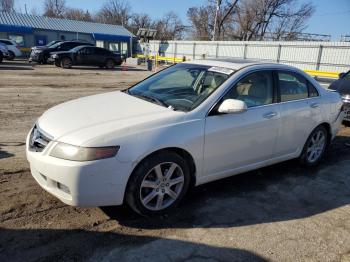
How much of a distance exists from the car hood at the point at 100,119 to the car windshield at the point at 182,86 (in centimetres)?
22

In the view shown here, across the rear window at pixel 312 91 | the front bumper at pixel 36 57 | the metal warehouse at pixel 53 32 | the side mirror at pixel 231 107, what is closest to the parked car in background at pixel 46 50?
the front bumper at pixel 36 57

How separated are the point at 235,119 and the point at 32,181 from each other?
2617 millimetres

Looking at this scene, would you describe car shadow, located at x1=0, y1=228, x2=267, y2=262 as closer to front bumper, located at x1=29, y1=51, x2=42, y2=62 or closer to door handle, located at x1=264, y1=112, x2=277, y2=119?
door handle, located at x1=264, y1=112, x2=277, y2=119

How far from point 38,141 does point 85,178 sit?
0.74 m

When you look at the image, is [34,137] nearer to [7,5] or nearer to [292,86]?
[292,86]

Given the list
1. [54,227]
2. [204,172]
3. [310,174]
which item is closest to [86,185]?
[54,227]

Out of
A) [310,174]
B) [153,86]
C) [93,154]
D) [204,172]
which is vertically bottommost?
[310,174]

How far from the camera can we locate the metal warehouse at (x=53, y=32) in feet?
121

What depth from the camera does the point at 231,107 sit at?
377cm

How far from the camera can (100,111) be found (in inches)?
149

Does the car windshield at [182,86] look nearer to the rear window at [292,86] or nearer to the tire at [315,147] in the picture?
the rear window at [292,86]

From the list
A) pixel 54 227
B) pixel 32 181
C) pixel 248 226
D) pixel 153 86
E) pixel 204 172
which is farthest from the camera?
pixel 153 86

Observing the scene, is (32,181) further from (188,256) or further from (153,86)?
(188,256)

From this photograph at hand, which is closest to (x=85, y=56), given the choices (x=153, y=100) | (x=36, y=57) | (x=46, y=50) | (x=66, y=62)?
(x=66, y=62)
